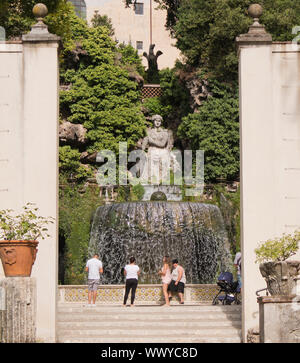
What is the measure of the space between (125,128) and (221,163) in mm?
4787

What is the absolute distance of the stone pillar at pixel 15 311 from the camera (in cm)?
1036

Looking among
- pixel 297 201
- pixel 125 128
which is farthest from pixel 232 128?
pixel 297 201

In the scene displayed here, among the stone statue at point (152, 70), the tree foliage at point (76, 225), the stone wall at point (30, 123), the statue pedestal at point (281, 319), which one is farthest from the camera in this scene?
the stone statue at point (152, 70)

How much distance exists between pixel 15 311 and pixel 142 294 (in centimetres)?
826

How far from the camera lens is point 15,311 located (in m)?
10.4

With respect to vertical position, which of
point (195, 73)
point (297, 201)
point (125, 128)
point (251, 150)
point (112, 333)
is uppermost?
point (195, 73)

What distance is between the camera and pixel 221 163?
30.7 metres

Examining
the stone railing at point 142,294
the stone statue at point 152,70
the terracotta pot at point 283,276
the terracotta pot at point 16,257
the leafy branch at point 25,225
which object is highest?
the stone statue at point 152,70

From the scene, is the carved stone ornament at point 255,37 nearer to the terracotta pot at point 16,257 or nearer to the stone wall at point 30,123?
the stone wall at point 30,123

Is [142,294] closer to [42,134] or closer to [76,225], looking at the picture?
[42,134]

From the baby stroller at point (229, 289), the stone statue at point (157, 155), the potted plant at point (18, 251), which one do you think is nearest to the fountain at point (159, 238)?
the stone statue at point (157, 155)

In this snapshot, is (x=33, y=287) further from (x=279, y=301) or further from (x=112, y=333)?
(x=279, y=301)

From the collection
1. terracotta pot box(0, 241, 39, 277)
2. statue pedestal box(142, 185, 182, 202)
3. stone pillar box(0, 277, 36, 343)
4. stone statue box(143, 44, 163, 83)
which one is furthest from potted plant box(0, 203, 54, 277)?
stone statue box(143, 44, 163, 83)

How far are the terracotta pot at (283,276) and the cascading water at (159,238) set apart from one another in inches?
488
